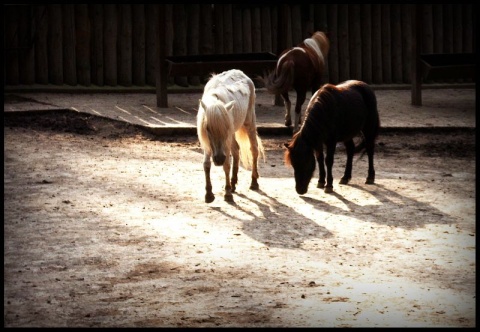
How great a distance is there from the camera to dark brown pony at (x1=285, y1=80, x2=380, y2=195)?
988 cm

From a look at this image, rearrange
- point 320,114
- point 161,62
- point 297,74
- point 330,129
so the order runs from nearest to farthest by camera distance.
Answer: point 320,114 < point 330,129 < point 297,74 < point 161,62

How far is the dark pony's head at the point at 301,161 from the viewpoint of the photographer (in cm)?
984

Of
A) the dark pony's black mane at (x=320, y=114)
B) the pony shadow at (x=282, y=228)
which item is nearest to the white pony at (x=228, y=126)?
the pony shadow at (x=282, y=228)

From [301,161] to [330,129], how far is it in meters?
0.62

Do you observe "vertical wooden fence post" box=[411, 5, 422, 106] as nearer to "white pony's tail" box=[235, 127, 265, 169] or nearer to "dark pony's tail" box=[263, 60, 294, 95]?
"dark pony's tail" box=[263, 60, 294, 95]

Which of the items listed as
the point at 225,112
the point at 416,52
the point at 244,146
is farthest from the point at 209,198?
the point at 416,52

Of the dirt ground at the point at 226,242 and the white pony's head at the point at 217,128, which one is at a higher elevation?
the white pony's head at the point at 217,128

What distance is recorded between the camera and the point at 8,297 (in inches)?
261

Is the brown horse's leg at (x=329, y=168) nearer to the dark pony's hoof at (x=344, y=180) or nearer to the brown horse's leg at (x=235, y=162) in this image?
the dark pony's hoof at (x=344, y=180)

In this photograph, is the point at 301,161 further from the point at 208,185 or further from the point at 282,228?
the point at 282,228

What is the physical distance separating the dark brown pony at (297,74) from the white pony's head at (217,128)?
14.5ft

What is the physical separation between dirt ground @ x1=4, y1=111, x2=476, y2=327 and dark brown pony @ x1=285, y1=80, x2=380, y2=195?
0.89 ft

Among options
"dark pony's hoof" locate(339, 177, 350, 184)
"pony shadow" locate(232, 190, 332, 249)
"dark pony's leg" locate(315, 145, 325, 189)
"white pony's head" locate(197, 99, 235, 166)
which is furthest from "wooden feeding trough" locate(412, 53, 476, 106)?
"white pony's head" locate(197, 99, 235, 166)

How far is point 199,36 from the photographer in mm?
17828
